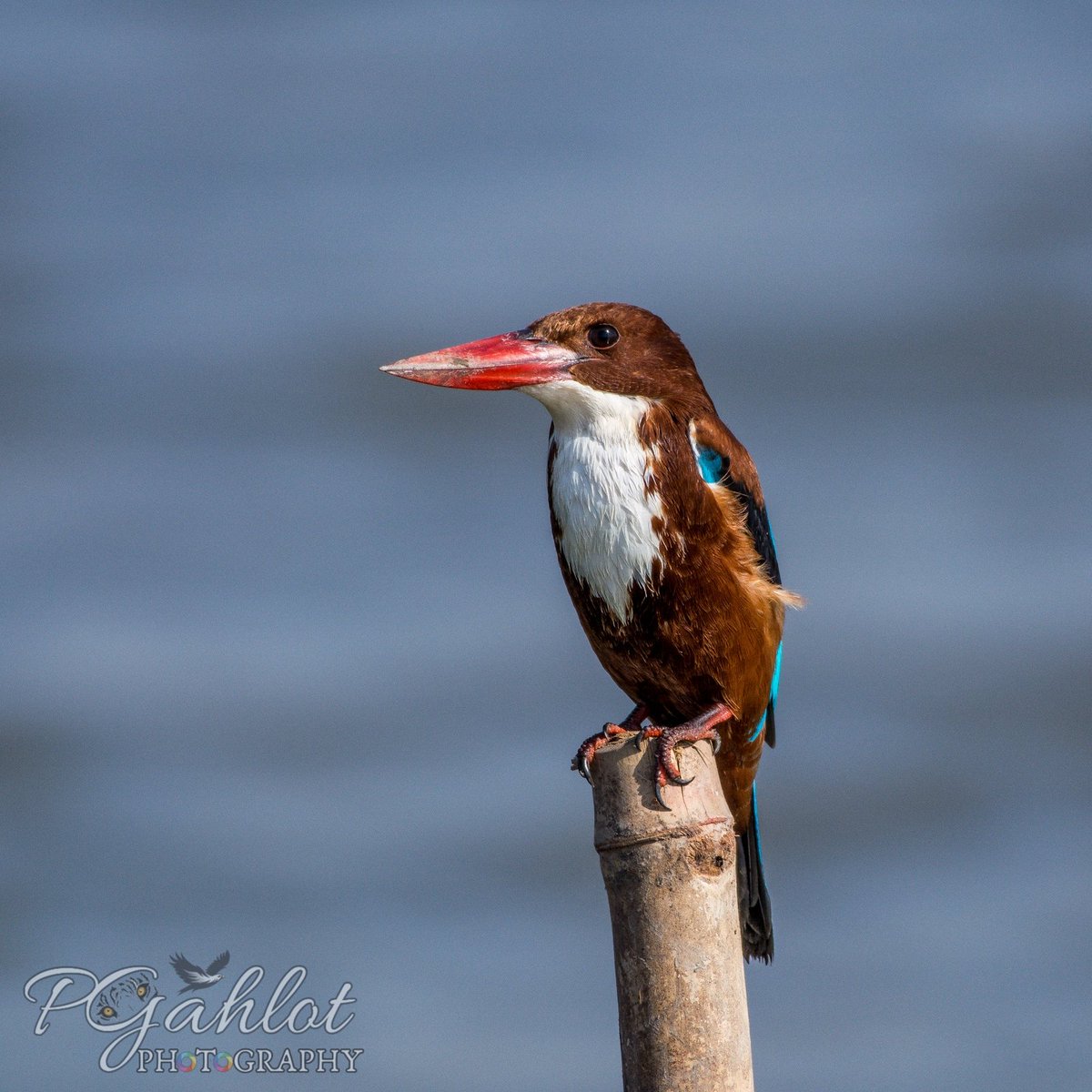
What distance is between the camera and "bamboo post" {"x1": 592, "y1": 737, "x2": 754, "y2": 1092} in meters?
2.66

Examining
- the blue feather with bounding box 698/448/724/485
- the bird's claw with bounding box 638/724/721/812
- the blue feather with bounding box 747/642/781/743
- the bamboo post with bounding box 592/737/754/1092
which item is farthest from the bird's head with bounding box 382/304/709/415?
the bamboo post with bounding box 592/737/754/1092

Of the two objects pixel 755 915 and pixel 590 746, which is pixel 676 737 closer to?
pixel 590 746

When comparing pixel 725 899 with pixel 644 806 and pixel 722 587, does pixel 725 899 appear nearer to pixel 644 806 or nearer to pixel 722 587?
pixel 644 806

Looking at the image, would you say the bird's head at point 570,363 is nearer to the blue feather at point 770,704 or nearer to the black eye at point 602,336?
the black eye at point 602,336

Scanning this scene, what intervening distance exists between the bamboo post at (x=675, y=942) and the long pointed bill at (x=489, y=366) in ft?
3.78

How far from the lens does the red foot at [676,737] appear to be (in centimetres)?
285

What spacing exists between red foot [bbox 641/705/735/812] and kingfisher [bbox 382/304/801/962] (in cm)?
1

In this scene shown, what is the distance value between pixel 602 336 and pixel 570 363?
0.11 metres

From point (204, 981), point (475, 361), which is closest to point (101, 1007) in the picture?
point (204, 981)

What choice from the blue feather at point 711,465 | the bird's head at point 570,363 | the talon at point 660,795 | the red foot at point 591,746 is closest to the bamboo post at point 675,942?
the talon at point 660,795

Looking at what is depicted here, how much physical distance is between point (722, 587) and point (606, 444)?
429 millimetres

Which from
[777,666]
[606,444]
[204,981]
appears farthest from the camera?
[204,981]

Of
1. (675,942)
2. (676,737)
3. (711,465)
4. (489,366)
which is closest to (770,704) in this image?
(711,465)

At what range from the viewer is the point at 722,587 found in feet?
12.0
